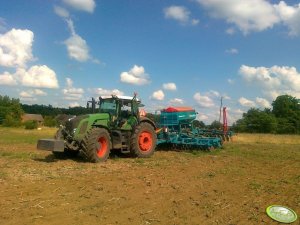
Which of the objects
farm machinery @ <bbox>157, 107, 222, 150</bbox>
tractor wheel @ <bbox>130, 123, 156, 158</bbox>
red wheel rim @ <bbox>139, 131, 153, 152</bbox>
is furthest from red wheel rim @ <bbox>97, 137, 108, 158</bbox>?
farm machinery @ <bbox>157, 107, 222, 150</bbox>

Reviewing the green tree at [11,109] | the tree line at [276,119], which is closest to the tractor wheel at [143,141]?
the tree line at [276,119]

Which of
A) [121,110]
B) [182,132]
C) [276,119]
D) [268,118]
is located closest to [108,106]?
[121,110]

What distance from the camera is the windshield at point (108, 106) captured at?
15227 millimetres

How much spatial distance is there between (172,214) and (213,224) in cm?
82

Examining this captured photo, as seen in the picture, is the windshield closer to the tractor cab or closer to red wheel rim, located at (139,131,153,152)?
the tractor cab

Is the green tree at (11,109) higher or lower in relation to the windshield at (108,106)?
higher

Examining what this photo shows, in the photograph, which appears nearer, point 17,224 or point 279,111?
point 17,224

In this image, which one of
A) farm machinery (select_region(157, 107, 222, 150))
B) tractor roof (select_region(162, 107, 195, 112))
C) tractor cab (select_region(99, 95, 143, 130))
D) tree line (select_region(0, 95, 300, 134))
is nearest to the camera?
tractor cab (select_region(99, 95, 143, 130))

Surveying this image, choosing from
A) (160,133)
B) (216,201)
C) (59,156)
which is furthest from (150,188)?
(160,133)

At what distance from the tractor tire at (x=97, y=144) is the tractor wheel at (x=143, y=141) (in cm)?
141

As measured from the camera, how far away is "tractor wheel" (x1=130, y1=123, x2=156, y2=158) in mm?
15241

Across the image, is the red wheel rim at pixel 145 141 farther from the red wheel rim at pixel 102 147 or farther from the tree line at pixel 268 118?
the tree line at pixel 268 118

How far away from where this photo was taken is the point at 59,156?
1451cm

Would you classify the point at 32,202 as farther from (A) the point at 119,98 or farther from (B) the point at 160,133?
(B) the point at 160,133
